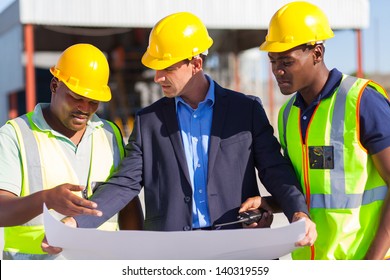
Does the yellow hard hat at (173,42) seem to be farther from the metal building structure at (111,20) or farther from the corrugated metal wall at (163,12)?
the corrugated metal wall at (163,12)

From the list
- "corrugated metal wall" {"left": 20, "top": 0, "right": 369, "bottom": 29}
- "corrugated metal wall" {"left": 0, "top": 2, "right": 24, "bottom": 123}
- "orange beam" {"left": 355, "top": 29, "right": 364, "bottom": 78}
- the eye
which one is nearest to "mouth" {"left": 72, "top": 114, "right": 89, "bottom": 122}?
the eye

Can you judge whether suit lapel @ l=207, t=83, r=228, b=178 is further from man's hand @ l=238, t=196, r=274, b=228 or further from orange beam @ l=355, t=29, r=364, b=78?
orange beam @ l=355, t=29, r=364, b=78

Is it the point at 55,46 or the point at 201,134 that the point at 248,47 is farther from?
the point at 201,134

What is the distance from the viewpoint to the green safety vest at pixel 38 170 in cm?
292

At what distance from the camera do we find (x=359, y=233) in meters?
2.85

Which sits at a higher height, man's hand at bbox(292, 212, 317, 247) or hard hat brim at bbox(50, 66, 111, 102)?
hard hat brim at bbox(50, 66, 111, 102)

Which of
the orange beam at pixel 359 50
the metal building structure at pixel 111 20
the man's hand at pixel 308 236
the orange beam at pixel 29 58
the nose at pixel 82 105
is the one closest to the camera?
the man's hand at pixel 308 236

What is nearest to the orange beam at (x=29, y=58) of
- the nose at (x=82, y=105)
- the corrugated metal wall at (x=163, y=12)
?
the corrugated metal wall at (x=163, y=12)

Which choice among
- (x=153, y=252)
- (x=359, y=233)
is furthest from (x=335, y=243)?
(x=153, y=252)

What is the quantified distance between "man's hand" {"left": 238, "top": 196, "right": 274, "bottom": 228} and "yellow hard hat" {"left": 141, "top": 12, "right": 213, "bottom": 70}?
26.2 inches

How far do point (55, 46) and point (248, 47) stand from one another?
24.0 feet

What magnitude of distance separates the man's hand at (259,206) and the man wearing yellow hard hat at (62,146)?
1.95 ft

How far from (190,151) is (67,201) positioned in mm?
722

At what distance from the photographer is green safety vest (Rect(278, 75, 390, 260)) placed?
2.79 metres
